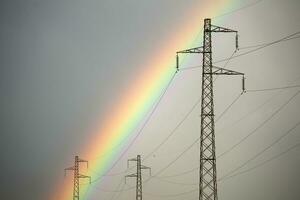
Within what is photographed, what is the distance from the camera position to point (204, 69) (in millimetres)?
30266

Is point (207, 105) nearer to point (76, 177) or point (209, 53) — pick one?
point (209, 53)

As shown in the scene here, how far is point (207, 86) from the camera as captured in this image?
3028 cm

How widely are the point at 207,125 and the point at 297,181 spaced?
57363mm

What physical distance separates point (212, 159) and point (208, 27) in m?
8.47

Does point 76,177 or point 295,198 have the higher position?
point 76,177

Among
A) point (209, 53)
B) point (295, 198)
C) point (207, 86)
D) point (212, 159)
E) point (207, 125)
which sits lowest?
point (295, 198)

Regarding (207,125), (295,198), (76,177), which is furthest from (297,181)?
(207,125)

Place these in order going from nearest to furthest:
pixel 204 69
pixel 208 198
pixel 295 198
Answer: pixel 208 198 < pixel 204 69 < pixel 295 198

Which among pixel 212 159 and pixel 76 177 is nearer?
pixel 212 159

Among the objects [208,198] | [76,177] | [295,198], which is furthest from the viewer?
[295,198]

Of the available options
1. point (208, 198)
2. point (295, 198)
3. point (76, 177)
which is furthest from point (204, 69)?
point (295, 198)

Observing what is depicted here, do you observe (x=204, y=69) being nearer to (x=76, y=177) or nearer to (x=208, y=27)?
(x=208, y=27)

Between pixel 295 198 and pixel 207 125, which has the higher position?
pixel 207 125

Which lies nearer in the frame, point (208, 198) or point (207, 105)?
point (208, 198)
